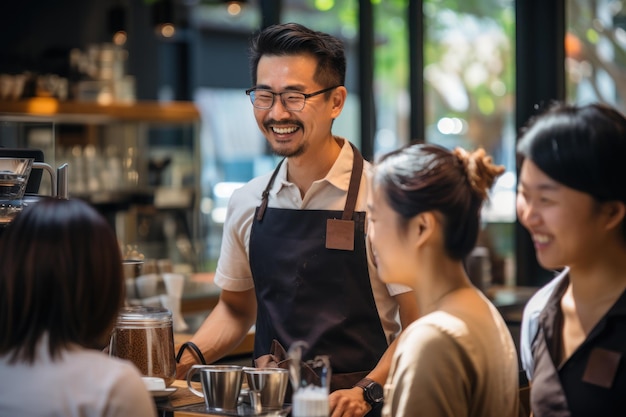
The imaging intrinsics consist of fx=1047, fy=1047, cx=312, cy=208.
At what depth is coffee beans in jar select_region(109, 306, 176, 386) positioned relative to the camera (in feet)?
8.59

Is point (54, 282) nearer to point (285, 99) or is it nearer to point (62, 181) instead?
point (62, 181)

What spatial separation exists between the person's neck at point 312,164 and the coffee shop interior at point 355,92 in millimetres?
1292

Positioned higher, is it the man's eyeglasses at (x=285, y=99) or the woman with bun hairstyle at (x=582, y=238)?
the man's eyeglasses at (x=285, y=99)

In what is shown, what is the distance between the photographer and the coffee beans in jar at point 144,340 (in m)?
2.62

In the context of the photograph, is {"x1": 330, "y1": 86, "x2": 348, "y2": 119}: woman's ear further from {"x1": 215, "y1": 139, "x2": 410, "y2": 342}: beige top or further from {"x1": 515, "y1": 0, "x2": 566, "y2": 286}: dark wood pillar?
{"x1": 515, "y1": 0, "x2": 566, "y2": 286}: dark wood pillar

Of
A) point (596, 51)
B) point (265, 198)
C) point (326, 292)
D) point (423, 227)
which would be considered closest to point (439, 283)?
point (423, 227)

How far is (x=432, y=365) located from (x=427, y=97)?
5.65 m

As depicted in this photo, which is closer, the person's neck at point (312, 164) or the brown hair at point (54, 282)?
the brown hair at point (54, 282)

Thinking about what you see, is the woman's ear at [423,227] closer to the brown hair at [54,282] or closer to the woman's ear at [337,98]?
the brown hair at [54,282]

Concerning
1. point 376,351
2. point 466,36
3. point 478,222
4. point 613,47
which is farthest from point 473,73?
point 478,222

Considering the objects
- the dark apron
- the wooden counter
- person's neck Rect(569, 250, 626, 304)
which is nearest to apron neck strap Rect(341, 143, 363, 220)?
the dark apron

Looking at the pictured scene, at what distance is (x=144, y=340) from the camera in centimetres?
262

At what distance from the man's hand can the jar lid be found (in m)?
0.46

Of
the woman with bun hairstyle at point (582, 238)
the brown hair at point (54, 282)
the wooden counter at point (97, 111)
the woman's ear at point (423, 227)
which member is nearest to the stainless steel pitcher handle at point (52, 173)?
the brown hair at point (54, 282)
